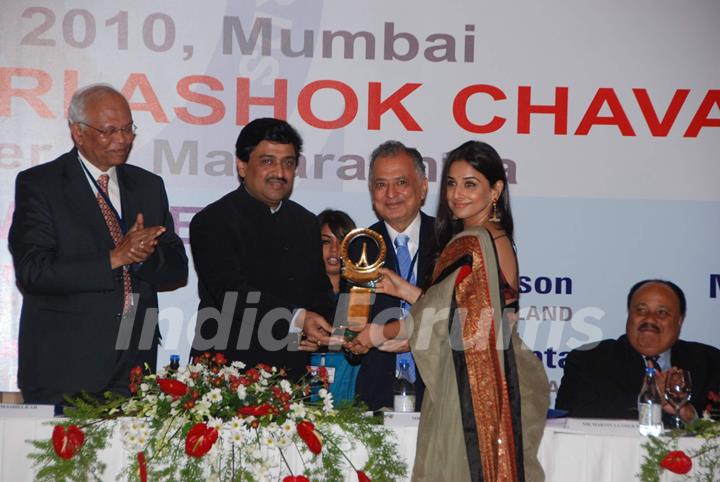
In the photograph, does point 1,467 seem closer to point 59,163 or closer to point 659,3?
point 59,163

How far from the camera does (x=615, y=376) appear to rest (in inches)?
199

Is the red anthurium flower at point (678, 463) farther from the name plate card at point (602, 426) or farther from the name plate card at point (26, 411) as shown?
the name plate card at point (26, 411)

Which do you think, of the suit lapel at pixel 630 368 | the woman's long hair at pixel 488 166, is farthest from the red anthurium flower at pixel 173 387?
the suit lapel at pixel 630 368

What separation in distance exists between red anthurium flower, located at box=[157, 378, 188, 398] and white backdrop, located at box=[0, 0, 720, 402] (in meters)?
2.33

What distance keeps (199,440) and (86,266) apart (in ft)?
5.16

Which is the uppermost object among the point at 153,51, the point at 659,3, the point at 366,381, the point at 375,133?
the point at 659,3

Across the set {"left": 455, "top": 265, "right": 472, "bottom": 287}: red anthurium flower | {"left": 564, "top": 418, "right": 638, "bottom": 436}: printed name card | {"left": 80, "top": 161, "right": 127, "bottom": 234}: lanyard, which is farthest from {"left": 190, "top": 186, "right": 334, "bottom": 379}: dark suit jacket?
{"left": 564, "top": 418, "right": 638, "bottom": 436}: printed name card

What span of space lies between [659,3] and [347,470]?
3958 millimetres

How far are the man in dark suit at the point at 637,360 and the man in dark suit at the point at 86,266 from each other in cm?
219

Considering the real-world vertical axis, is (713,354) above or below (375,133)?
below

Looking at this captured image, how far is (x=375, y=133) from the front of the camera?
5.93m

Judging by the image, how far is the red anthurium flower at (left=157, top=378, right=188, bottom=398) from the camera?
347 centimetres

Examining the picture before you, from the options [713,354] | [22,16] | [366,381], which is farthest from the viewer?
[22,16]

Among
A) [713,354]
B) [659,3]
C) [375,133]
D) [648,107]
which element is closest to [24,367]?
[375,133]
